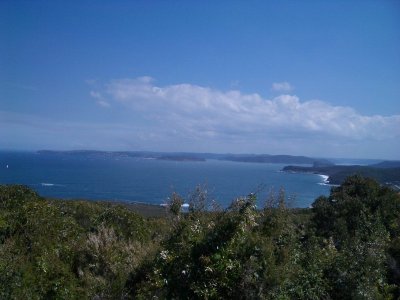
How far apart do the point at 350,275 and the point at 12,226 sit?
9154mm

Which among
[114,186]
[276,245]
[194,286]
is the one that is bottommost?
[114,186]

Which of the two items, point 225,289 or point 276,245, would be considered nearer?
point 225,289

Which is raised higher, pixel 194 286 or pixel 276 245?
pixel 276 245

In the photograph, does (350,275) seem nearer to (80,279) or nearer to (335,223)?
(80,279)

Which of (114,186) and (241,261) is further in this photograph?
(114,186)

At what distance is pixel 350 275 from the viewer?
297 inches

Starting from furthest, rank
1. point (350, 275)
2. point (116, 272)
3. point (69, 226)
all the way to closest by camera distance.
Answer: point (69, 226) < point (116, 272) < point (350, 275)

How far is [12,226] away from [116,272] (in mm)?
4747

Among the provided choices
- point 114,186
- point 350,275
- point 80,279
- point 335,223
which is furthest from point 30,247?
point 114,186

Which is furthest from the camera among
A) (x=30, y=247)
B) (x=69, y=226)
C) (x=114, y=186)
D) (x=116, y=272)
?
(x=114, y=186)

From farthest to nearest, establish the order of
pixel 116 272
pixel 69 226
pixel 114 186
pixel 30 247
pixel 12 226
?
pixel 114 186, pixel 69 226, pixel 12 226, pixel 30 247, pixel 116 272

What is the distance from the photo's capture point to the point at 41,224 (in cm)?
1217

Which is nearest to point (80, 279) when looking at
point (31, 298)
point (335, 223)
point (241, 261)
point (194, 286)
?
point (31, 298)

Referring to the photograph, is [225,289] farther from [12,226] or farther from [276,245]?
[12,226]
